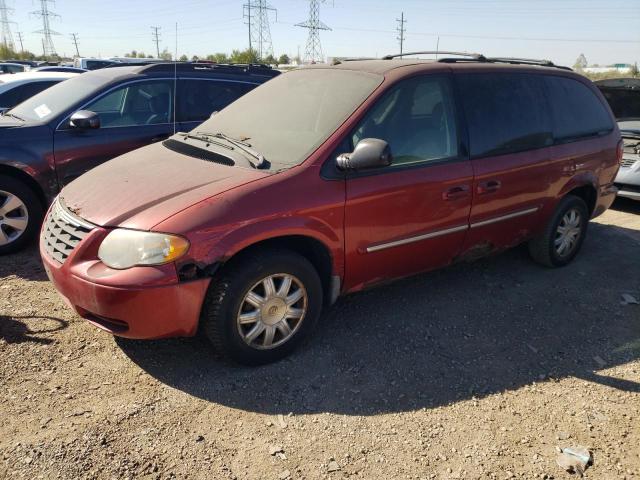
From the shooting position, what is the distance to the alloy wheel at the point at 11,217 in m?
4.79

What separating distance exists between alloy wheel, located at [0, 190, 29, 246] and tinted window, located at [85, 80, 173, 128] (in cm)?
112

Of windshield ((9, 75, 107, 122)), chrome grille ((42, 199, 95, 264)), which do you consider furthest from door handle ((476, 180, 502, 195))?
windshield ((9, 75, 107, 122))

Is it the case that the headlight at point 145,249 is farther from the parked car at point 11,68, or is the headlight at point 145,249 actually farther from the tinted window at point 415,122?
the parked car at point 11,68

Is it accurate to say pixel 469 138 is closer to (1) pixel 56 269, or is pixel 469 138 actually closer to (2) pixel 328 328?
(2) pixel 328 328

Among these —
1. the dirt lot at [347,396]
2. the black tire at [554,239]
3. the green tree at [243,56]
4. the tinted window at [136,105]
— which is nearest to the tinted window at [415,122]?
the dirt lot at [347,396]

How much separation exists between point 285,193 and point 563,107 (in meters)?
3.07

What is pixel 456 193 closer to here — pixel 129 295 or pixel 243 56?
pixel 129 295

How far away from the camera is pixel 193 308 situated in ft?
9.48

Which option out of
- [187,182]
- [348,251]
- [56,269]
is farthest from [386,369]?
[56,269]

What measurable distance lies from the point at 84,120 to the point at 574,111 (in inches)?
181

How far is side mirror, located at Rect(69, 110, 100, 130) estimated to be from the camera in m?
4.92

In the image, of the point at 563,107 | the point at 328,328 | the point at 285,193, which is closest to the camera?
the point at 285,193

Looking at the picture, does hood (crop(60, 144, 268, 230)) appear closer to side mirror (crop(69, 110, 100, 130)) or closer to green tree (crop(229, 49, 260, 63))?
side mirror (crop(69, 110, 100, 130))

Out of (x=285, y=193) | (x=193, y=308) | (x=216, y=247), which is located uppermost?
(x=285, y=193)
